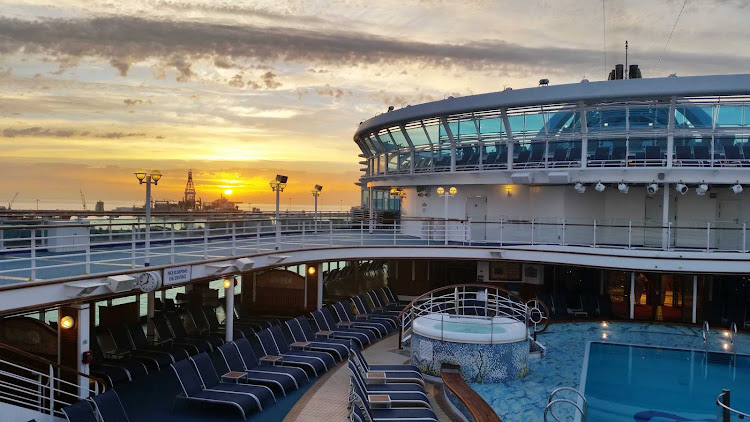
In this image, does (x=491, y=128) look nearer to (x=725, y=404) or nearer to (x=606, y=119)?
(x=606, y=119)

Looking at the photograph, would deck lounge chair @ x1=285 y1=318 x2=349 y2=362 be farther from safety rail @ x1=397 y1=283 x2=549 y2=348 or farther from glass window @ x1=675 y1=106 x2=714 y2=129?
glass window @ x1=675 y1=106 x2=714 y2=129

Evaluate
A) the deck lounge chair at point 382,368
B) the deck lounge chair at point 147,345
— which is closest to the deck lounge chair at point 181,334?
the deck lounge chair at point 147,345

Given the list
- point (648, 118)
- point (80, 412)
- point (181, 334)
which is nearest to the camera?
point (80, 412)

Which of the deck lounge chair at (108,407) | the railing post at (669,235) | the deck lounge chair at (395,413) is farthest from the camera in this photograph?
the railing post at (669,235)

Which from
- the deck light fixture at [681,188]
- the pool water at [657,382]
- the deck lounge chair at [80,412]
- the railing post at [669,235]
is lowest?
the pool water at [657,382]

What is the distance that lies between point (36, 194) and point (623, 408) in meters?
49.2

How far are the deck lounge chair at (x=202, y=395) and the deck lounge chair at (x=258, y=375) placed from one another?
33.9 inches

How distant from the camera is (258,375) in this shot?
1083cm

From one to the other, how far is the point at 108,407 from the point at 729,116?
64.7 feet

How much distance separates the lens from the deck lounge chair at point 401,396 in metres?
9.49

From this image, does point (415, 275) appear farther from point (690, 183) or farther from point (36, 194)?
point (36, 194)

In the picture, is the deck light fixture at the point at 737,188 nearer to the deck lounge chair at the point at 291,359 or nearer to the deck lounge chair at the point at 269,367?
the deck lounge chair at the point at 291,359

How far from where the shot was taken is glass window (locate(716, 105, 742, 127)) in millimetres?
18484

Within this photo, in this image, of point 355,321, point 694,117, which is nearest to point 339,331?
point 355,321
